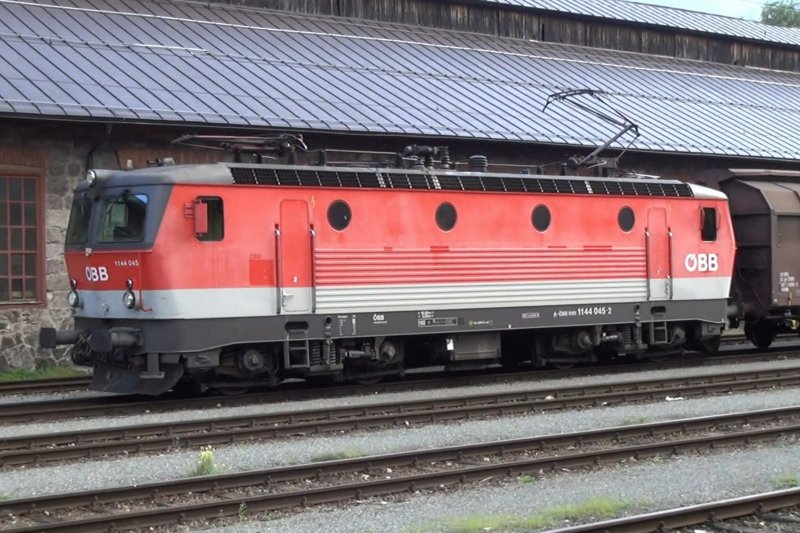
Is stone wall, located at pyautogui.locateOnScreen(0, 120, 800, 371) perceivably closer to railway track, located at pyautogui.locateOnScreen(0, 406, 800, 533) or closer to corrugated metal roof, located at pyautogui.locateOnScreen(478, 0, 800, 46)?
railway track, located at pyautogui.locateOnScreen(0, 406, 800, 533)

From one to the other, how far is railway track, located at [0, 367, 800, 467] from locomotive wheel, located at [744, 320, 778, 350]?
5.32 meters

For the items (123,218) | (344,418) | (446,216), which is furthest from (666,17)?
(344,418)

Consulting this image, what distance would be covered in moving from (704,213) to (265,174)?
341 inches

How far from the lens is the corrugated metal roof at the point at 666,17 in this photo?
1445 inches

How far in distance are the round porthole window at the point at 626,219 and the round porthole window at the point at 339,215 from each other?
532 cm

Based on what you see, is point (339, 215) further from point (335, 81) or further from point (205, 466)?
point (335, 81)

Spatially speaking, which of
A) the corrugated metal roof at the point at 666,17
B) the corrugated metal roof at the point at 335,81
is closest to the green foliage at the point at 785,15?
the corrugated metal roof at the point at 666,17

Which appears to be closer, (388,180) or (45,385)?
(388,180)

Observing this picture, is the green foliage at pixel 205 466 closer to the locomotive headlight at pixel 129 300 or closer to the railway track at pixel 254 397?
the railway track at pixel 254 397

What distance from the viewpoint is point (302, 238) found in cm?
1496

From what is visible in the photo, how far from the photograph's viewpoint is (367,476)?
1025cm

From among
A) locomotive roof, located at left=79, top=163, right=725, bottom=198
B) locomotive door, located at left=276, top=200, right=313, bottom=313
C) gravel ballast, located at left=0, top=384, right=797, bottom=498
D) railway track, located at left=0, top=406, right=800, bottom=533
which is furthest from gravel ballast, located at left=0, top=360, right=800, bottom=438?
railway track, located at left=0, top=406, right=800, bottom=533

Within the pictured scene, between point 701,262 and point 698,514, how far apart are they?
1120 centimetres

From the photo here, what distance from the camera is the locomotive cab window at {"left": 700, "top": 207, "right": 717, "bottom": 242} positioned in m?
19.2
